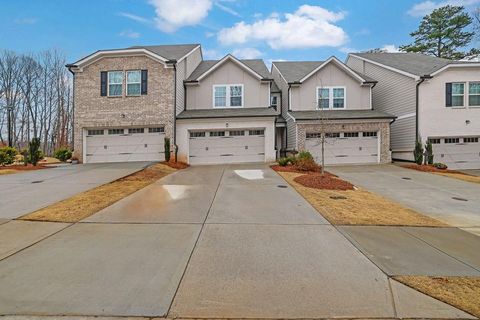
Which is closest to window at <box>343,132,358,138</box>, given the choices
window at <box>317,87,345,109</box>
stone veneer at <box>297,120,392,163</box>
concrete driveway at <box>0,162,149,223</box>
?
stone veneer at <box>297,120,392,163</box>

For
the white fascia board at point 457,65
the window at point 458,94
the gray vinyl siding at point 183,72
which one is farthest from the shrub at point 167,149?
the window at point 458,94

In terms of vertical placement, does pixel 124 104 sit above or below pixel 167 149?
above

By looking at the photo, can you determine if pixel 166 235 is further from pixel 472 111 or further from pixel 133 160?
pixel 472 111

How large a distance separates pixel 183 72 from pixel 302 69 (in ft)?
31.2

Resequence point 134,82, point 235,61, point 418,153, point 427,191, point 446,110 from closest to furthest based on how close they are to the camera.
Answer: point 427,191
point 418,153
point 446,110
point 134,82
point 235,61

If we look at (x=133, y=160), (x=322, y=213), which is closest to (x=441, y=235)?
(x=322, y=213)

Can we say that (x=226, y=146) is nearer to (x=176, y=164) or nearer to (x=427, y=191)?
(x=176, y=164)

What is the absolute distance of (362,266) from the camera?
389 centimetres

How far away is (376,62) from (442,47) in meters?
16.6

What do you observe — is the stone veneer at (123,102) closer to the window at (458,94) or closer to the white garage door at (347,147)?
the white garage door at (347,147)

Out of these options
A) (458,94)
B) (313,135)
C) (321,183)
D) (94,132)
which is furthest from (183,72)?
(458,94)

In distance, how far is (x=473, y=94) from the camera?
56.0 feet

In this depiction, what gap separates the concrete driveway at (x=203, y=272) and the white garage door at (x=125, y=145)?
11.5 meters

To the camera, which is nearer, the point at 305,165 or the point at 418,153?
the point at 305,165
